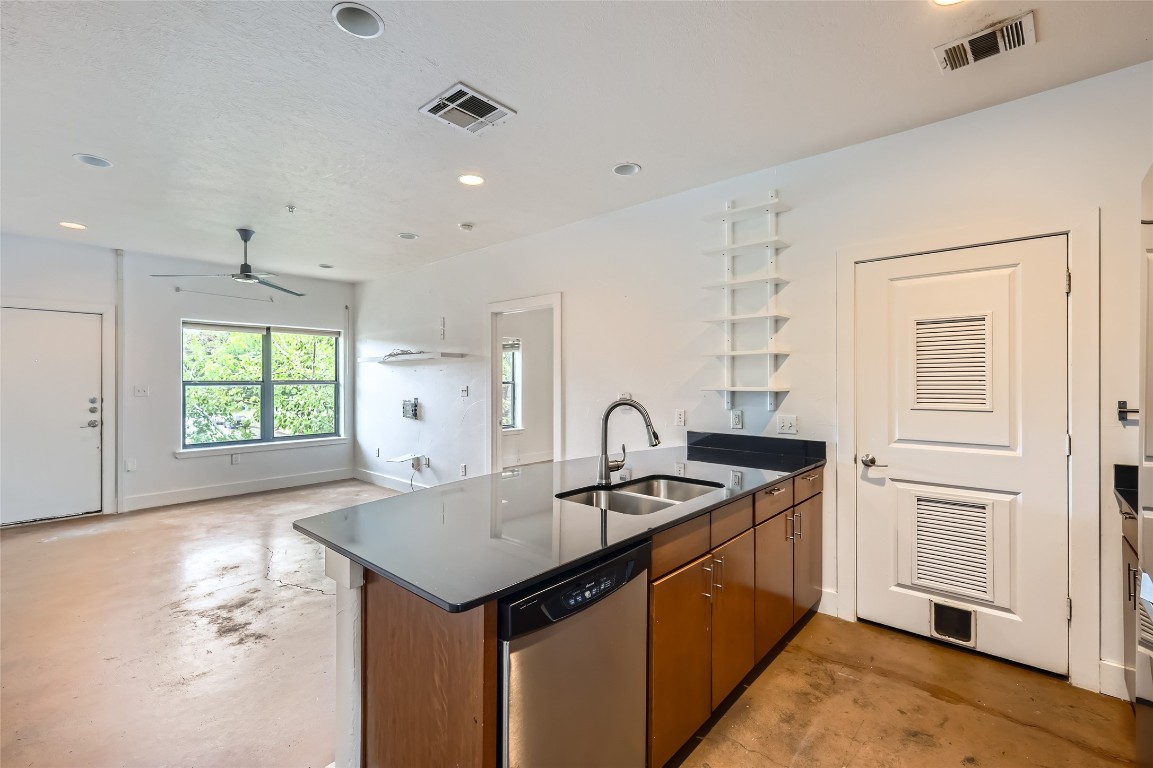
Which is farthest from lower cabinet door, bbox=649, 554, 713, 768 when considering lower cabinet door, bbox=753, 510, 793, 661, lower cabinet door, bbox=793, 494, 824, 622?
lower cabinet door, bbox=793, 494, 824, 622

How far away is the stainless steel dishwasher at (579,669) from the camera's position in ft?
3.77

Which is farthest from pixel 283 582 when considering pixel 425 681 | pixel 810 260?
pixel 810 260

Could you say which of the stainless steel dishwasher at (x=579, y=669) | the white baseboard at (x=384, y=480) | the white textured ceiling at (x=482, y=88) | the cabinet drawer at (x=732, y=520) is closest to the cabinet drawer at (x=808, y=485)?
the cabinet drawer at (x=732, y=520)

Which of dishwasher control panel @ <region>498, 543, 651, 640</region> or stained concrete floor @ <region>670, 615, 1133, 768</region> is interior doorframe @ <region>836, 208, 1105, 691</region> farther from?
dishwasher control panel @ <region>498, 543, 651, 640</region>

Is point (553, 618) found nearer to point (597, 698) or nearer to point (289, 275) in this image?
point (597, 698)

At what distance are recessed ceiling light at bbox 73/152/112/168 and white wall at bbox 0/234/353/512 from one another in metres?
2.71

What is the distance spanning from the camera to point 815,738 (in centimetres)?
190

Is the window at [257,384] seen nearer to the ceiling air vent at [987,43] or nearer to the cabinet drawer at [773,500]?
the cabinet drawer at [773,500]

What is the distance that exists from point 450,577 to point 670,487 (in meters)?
1.46

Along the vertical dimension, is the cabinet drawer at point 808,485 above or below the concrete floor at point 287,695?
above

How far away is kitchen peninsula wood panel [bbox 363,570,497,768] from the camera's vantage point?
1128 millimetres

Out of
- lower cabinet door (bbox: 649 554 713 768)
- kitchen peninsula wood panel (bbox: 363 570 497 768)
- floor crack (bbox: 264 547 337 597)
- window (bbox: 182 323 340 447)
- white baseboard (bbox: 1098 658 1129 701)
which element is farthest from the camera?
window (bbox: 182 323 340 447)

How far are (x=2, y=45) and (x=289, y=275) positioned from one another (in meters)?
4.66

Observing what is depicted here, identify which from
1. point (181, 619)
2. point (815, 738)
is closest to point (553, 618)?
point (815, 738)
